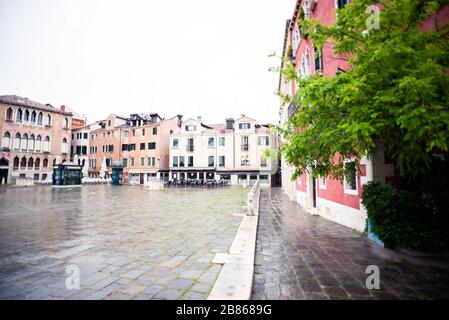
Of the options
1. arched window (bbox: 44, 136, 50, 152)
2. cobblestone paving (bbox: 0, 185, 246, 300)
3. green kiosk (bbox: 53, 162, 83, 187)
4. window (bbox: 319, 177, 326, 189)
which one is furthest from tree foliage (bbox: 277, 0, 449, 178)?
arched window (bbox: 44, 136, 50, 152)

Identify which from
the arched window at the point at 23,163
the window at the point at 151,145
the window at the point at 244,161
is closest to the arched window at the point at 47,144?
the arched window at the point at 23,163

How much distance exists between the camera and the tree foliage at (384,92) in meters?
3.39

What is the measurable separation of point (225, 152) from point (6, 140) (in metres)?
37.4

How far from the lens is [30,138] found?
42688 millimetres

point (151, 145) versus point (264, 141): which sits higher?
point (151, 145)

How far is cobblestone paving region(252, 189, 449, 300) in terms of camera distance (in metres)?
3.44

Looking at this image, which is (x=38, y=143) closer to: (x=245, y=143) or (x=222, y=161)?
(x=222, y=161)

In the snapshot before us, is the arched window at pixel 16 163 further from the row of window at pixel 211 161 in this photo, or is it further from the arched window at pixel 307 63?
the arched window at pixel 307 63

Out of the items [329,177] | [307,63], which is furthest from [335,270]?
[307,63]

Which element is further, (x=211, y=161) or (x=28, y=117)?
(x=28, y=117)

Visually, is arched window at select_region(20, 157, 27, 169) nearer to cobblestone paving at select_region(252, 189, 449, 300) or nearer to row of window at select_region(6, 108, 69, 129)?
row of window at select_region(6, 108, 69, 129)

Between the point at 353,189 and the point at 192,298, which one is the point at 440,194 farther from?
Result: the point at 192,298
